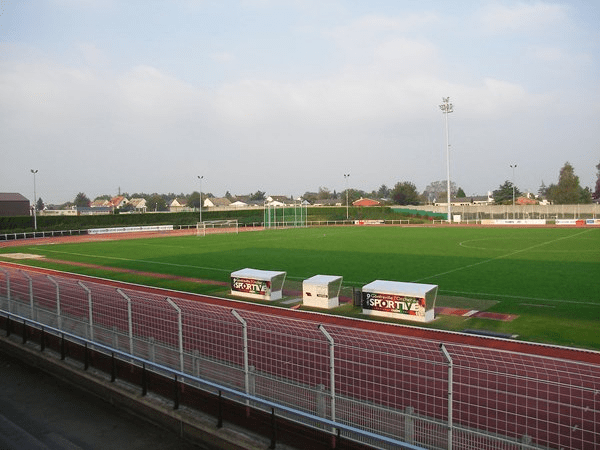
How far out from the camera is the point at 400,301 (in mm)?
17047

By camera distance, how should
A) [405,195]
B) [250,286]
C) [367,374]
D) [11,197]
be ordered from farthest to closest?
[405,195]
[11,197]
[250,286]
[367,374]

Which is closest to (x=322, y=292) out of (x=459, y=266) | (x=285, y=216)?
(x=459, y=266)

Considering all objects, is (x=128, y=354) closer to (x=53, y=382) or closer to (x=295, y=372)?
(x=53, y=382)

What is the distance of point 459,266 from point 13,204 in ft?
332

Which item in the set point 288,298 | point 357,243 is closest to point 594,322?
point 288,298

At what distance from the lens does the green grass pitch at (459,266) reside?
16.6 meters

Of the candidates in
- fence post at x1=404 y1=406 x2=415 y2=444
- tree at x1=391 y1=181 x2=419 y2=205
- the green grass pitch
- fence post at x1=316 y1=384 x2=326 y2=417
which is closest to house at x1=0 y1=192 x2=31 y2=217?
the green grass pitch

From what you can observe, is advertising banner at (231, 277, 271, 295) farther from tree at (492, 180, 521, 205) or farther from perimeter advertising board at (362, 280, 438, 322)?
tree at (492, 180, 521, 205)

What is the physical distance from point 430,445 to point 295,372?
296 cm

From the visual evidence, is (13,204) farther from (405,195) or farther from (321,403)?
(321,403)

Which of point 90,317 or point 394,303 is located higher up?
point 90,317

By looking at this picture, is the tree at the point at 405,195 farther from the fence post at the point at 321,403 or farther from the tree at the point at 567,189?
the fence post at the point at 321,403

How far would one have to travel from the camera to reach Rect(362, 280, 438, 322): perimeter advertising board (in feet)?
54.2

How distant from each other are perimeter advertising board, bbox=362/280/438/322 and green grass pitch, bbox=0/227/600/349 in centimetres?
61
